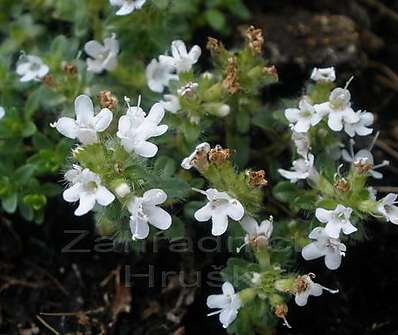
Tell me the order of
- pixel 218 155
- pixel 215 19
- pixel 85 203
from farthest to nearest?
pixel 215 19, pixel 218 155, pixel 85 203

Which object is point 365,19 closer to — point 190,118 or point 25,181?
point 190,118

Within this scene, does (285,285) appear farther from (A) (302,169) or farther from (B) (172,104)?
(B) (172,104)

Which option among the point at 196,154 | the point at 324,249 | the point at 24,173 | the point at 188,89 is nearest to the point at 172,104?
the point at 188,89

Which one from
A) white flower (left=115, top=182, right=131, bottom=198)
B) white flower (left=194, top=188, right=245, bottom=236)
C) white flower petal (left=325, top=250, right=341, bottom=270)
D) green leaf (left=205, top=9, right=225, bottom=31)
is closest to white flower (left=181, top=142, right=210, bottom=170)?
white flower (left=194, top=188, right=245, bottom=236)

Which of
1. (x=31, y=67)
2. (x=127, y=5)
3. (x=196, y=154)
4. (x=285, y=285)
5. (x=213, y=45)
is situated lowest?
(x=285, y=285)

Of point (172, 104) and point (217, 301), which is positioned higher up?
point (172, 104)

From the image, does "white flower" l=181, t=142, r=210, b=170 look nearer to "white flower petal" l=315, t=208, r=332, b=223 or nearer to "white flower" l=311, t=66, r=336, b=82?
"white flower petal" l=315, t=208, r=332, b=223

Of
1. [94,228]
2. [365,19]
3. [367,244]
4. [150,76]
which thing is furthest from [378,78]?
[94,228]

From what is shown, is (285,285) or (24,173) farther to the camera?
(24,173)
